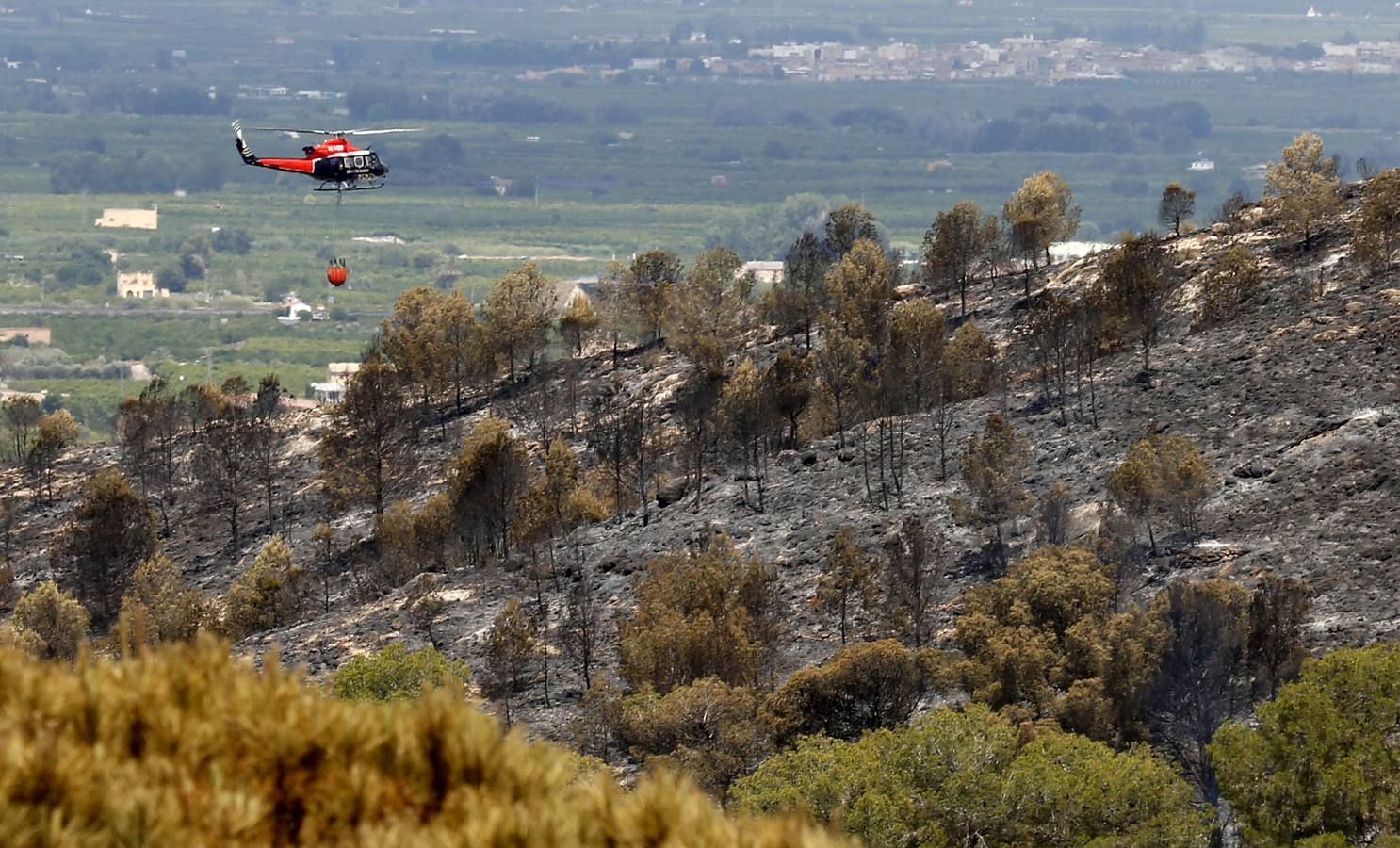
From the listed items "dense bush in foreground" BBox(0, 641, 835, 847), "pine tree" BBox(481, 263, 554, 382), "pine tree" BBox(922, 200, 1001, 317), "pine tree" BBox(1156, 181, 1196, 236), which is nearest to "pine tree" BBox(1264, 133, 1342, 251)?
"pine tree" BBox(1156, 181, 1196, 236)

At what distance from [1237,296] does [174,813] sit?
71588 mm

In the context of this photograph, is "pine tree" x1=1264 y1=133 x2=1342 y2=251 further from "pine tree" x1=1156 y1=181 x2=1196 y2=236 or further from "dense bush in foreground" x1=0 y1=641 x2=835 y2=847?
"dense bush in foreground" x1=0 y1=641 x2=835 y2=847

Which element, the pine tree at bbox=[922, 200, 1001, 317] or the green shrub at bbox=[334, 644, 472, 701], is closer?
the green shrub at bbox=[334, 644, 472, 701]

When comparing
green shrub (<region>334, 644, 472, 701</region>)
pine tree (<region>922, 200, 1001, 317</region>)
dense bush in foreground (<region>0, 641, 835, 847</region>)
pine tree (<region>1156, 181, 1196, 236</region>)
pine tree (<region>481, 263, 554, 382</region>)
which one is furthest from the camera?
pine tree (<region>481, 263, 554, 382</region>)

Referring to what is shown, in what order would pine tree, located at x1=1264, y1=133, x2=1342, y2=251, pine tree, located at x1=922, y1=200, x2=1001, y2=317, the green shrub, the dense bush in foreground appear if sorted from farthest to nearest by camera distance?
pine tree, located at x1=922, y1=200, x2=1001, y2=317 < pine tree, located at x1=1264, y1=133, x2=1342, y2=251 < the green shrub < the dense bush in foreground

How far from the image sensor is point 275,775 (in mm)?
11555

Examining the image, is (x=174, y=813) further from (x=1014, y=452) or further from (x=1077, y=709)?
(x=1014, y=452)

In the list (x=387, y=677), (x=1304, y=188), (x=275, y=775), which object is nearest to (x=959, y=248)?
(x=1304, y=188)

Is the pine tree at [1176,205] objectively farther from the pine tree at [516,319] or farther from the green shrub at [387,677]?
the green shrub at [387,677]

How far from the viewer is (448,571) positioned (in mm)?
73125

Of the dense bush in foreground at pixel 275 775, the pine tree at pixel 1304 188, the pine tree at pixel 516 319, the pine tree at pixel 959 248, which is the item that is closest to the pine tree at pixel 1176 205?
the pine tree at pixel 1304 188

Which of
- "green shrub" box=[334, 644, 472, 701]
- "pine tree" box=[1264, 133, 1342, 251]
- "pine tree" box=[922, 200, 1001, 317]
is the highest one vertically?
"pine tree" box=[1264, 133, 1342, 251]

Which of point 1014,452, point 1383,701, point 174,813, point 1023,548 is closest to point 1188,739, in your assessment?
point 1383,701

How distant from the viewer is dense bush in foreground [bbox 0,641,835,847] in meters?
10.7
